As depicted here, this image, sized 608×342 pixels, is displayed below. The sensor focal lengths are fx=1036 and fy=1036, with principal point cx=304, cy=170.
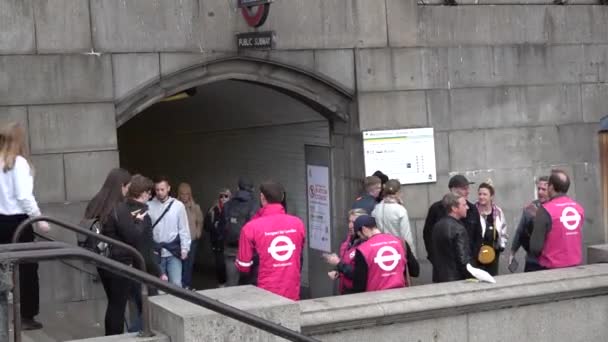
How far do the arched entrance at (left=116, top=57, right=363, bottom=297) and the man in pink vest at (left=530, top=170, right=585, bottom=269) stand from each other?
3603 millimetres

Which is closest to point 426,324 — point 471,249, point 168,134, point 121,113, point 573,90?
point 471,249

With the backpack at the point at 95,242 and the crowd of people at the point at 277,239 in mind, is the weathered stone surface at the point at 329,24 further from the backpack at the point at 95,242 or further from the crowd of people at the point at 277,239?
the backpack at the point at 95,242

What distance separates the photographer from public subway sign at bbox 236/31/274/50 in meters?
11.1

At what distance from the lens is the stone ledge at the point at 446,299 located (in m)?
7.21

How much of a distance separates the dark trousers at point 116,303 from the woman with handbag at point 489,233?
3659 millimetres

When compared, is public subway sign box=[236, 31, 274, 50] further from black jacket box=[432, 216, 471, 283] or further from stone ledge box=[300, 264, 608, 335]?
stone ledge box=[300, 264, 608, 335]

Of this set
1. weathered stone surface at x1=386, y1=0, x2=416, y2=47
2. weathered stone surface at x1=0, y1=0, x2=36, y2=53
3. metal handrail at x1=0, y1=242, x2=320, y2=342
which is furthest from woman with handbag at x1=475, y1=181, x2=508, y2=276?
weathered stone surface at x1=0, y1=0, x2=36, y2=53

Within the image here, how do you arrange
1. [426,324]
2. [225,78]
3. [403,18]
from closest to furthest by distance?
[426,324], [225,78], [403,18]

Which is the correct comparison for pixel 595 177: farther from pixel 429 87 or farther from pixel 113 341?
pixel 113 341

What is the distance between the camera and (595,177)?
45.6 ft

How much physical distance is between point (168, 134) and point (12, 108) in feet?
23.8

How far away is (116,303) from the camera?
7891 millimetres

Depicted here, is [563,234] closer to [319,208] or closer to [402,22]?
[402,22]

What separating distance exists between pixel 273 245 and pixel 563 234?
2785mm
